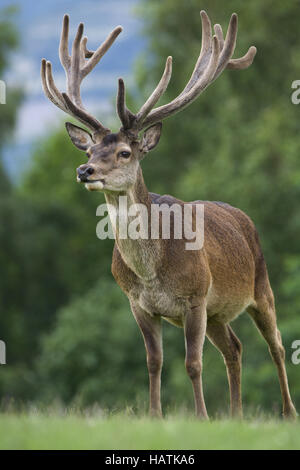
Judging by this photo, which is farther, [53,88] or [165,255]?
[53,88]

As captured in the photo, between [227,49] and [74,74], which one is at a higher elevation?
[227,49]

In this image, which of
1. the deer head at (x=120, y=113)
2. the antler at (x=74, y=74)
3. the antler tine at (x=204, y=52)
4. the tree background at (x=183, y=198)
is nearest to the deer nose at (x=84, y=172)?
the deer head at (x=120, y=113)

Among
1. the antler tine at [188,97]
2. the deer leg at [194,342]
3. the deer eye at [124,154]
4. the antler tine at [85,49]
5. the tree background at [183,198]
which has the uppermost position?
the tree background at [183,198]

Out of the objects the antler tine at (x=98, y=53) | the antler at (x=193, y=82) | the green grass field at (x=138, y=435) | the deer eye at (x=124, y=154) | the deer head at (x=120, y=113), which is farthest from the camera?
the antler tine at (x=98, y=53)

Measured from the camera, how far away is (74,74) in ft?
29.9

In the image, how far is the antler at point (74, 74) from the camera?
8.42 metres

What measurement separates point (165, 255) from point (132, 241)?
1.02 feet

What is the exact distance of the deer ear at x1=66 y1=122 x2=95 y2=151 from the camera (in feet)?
28.6

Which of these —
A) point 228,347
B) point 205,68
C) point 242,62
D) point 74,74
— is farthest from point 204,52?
point 228,347

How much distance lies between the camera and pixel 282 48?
3444 cm

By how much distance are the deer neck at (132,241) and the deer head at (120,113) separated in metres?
0.13

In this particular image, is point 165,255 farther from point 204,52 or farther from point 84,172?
point 204,52

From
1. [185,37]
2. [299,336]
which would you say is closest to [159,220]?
[299,336]

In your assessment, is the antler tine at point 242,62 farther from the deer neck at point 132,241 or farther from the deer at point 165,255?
the deer neck at point 132,241
